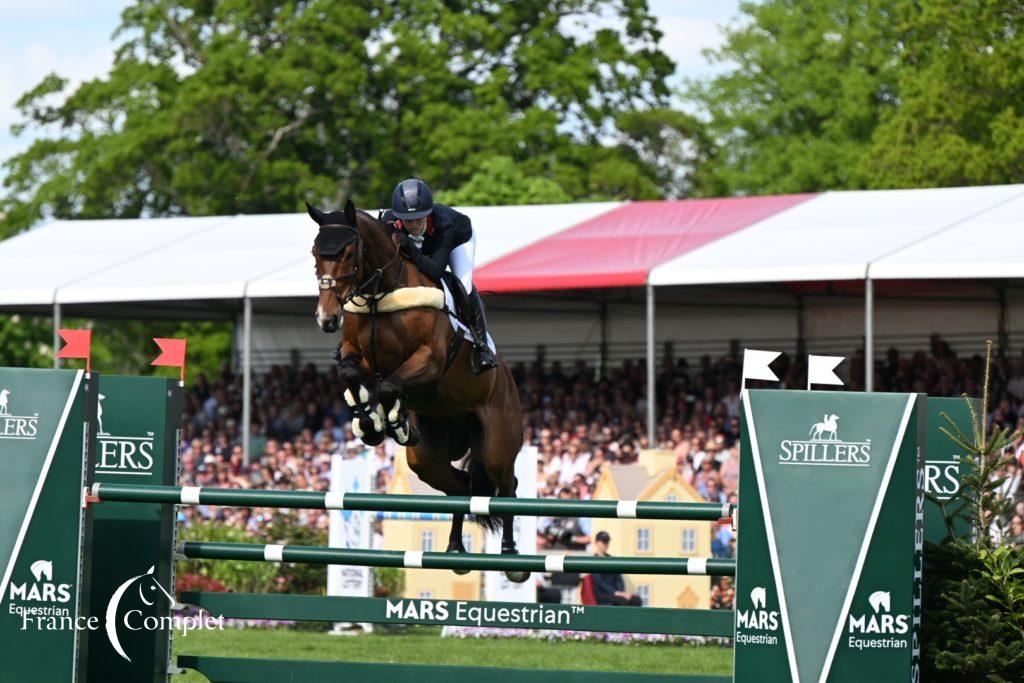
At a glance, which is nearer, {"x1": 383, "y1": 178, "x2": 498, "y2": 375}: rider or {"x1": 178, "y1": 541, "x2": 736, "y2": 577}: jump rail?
{"x1": 178, "y1": 541, "x2": 736, "y2": 577}: jump rail

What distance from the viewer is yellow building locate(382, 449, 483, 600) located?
43.5 feet

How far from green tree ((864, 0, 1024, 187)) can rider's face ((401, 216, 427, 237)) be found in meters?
17.3

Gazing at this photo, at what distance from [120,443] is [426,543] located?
7.23 metres

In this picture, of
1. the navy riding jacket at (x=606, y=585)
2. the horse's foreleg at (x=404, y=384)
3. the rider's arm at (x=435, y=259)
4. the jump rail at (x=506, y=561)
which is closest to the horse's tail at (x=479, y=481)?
the horse's foreleg at (x=404, y=384)

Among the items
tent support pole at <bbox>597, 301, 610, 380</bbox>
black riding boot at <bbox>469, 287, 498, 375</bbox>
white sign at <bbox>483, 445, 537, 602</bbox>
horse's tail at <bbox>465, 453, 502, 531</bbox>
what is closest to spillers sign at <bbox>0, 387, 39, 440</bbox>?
black riding boot at <bbox>469, 287, 498, 375</bbox>

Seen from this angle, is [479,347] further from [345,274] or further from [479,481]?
[345,274]

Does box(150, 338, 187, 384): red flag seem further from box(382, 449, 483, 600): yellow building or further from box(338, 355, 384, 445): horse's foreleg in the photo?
box(382, 449, 483, 600): yellow building

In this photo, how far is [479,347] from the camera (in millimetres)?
7648

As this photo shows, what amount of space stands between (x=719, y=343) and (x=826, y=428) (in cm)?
1589

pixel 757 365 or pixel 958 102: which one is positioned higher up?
pixel 958 102

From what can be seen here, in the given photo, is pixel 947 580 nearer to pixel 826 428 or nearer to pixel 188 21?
pixel 826 428

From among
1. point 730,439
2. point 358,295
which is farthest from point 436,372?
point 730,439

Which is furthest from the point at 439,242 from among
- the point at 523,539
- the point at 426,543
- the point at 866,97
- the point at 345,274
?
the point at 866,97

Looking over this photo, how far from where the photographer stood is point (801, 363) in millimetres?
19047
